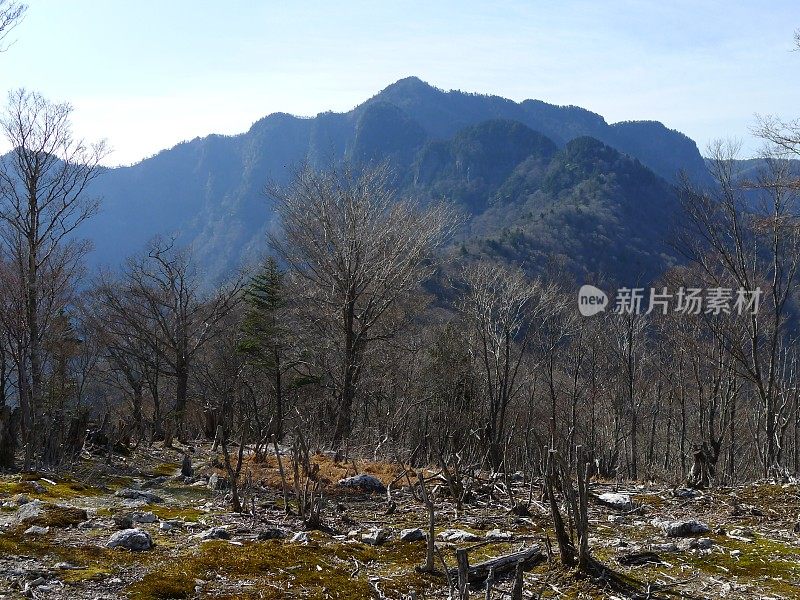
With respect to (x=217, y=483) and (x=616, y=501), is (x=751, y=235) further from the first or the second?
(x=217, y=483)

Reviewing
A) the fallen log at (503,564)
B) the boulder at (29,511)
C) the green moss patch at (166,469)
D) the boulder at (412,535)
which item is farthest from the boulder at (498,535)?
the green moss patch at (166,469)

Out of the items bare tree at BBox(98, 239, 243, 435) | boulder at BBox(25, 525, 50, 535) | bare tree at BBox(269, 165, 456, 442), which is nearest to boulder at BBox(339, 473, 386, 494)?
boulder at BBox(25, 525, 50, 535)

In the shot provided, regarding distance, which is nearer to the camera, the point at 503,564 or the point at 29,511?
the point at 503,564

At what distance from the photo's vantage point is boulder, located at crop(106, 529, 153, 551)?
5.59 metres

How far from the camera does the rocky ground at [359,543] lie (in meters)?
4.71

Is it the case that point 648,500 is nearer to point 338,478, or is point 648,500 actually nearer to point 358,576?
point 338,478

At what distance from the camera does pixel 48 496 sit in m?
8.24

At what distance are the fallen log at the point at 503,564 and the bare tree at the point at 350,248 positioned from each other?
11.5 meters

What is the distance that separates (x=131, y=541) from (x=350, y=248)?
12.5 meters

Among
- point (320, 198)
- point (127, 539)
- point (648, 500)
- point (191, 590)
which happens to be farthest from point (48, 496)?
point (320, 198)

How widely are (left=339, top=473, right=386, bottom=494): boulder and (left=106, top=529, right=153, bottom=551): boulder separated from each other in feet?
13.0

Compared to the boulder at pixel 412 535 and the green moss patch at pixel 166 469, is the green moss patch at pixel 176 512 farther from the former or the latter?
the green moss patch at pixel 166 469

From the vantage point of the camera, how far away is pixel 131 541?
5.62 meters

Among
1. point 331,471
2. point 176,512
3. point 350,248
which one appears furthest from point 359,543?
point 350,248
